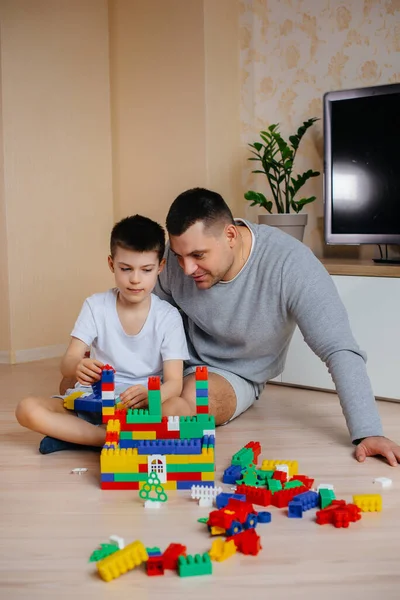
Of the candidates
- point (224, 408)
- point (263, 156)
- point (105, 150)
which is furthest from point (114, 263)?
point (105, 150)

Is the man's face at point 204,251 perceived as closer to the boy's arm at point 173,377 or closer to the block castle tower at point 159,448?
the boy's arm at point 173,377

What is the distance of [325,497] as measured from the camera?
66.0 inches

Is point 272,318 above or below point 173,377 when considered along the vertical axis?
above

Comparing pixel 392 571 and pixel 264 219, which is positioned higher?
pixel 264 219

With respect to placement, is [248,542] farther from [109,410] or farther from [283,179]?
[283,179]

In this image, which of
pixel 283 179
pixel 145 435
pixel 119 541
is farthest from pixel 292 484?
pixel 283 179

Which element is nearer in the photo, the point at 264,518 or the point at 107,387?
the point at 264,518

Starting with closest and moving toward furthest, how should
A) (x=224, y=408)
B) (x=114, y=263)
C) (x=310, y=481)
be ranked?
(x=310, y=481), (x=114, y=263), (x=224, y=408)

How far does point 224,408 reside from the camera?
233 centimetres

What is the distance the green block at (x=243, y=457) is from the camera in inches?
74.9

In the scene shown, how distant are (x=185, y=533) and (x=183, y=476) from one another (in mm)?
256

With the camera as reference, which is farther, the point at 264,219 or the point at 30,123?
the point at 30,123

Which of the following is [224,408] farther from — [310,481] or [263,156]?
[263,156]

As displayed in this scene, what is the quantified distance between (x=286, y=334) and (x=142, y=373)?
0.45 meters
